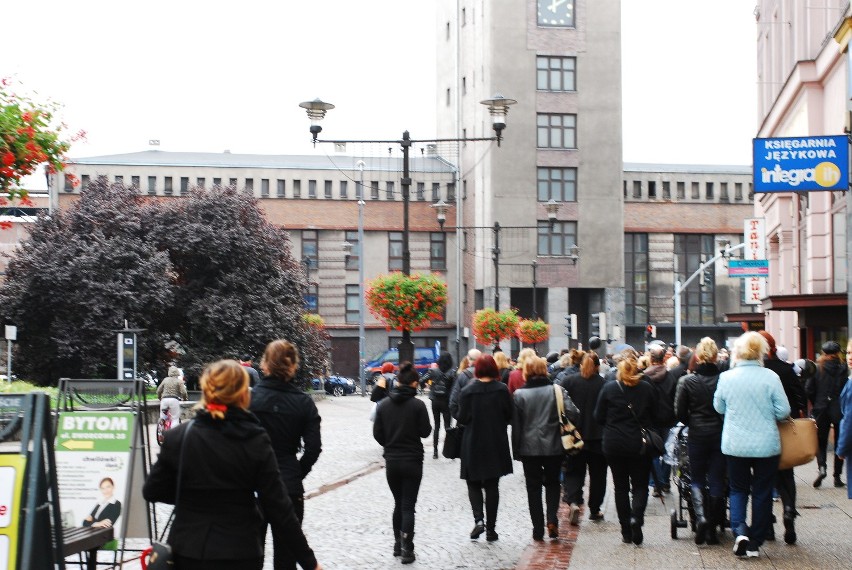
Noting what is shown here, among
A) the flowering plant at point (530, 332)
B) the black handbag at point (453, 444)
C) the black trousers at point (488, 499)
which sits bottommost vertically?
the black trousers at point (488, 499)

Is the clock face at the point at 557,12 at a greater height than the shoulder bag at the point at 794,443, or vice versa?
the clock face at the point at 557,12

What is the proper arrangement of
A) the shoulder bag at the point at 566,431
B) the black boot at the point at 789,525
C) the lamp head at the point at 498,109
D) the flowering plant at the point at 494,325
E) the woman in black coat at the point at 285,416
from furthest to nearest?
1. the flowering plant at the point at 494,325
2. the lamp head at the point at 498,109
3. the shoulder bag at the point at 566,431
4. the black boot at the point at 789,525
5. the woman in black coat at the point at 285,416

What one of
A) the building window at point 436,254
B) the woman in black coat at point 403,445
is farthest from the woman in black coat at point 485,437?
the building window at point 436,254

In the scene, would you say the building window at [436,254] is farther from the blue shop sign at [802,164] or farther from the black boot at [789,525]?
the black boot at [789,525]

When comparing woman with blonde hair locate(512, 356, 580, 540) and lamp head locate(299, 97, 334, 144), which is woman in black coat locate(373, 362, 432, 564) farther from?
lamp head locate(299, 97, 334, 144)

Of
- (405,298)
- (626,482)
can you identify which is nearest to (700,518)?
(626,482)

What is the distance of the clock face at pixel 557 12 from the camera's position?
63.6 meters

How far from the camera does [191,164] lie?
74250mm

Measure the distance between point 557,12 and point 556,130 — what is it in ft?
21.0

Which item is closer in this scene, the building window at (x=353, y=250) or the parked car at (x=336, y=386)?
the parked car at (x=336, y=386)

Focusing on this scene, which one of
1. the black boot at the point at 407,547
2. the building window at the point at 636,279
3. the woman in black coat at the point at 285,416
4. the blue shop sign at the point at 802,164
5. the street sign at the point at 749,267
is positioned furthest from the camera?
the building window at the point at 636,279

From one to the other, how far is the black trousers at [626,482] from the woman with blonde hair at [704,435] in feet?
1.58

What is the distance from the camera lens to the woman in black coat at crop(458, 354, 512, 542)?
1123 cm

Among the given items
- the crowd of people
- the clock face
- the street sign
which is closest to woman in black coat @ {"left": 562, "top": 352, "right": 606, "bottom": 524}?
the crowd of people
